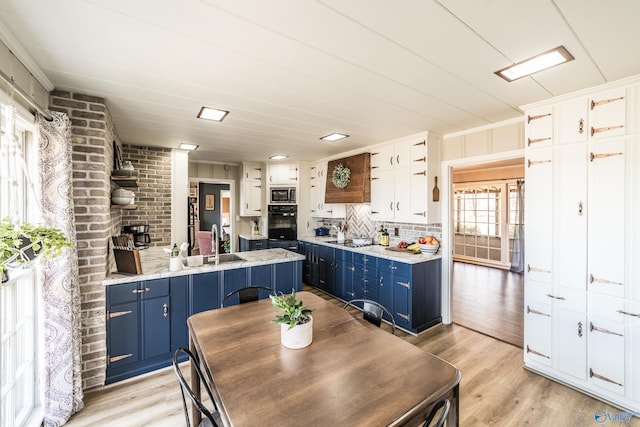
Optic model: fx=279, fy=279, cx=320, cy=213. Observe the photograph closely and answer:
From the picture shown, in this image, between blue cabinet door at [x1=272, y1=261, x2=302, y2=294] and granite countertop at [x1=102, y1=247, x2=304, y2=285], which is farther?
blue cabinet door at [x1=272, y1=261, x2=302, y2=294]

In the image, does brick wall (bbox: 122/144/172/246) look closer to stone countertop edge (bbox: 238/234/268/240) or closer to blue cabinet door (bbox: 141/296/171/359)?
stone countertop edge (bbox: 238/234/268/240)

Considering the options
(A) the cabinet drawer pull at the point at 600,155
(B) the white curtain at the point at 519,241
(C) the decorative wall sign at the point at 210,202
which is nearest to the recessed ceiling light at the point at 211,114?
(A) the cabinet drawer pull at the point at 600,155

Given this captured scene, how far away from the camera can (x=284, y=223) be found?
550cm

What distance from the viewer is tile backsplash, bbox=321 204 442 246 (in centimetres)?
383

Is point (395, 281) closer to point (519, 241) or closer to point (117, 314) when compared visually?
point (117, 314)

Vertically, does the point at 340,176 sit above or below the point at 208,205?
above

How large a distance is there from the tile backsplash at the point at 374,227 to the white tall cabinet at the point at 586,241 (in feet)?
4.42

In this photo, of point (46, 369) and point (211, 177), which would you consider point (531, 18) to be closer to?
point (46, 369)

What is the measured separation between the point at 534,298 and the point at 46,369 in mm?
3864

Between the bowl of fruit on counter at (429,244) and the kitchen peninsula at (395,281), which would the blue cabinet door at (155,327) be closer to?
the kitchen peninsula at (395,281)

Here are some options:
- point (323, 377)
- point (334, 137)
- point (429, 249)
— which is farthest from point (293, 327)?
point (334, 137)

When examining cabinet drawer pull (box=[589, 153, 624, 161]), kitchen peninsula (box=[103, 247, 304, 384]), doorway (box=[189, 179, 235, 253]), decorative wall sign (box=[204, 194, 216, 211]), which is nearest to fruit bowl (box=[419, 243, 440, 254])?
cabinet drawer pull (box=[589, 153, 624, 161])
